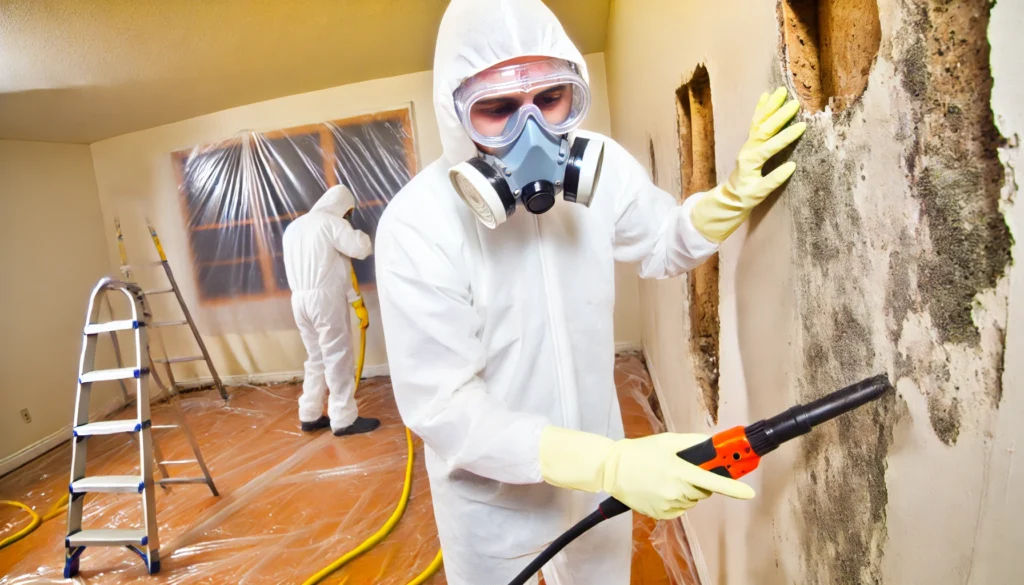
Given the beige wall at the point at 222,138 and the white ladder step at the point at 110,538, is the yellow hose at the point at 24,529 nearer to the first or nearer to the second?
the white ladder step at the point at 110,538

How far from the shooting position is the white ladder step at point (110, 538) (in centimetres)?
199

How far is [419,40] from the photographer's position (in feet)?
9.34

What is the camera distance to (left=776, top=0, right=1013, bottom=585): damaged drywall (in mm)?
377

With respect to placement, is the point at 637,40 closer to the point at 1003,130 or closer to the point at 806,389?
the point at 806,389

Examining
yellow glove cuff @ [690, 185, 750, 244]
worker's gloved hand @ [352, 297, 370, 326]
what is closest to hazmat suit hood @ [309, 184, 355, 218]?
worker's gloved hand @ [352, 297, 370, 326]

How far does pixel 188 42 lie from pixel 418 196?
2.27m

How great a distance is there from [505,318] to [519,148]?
0.99 feet

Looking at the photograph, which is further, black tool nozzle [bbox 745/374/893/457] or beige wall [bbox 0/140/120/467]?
beige wall [bbox 0/140/120/467]

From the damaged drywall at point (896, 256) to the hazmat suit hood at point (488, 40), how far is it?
0.36 m

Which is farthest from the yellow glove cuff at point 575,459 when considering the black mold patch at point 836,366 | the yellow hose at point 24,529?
the yellow hose at point 24,529

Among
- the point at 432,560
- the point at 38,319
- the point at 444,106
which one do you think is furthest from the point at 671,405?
the point at 38,319

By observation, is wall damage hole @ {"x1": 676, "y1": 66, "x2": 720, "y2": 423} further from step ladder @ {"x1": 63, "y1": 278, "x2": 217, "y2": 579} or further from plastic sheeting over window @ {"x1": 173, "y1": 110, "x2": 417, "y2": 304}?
plastic sheeting over window @ {"x1": 173, "y1": 110, "x2": 417, "y2": 304}

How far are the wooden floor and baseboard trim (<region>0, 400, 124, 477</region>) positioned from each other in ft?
0.16

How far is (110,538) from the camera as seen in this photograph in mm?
2020
